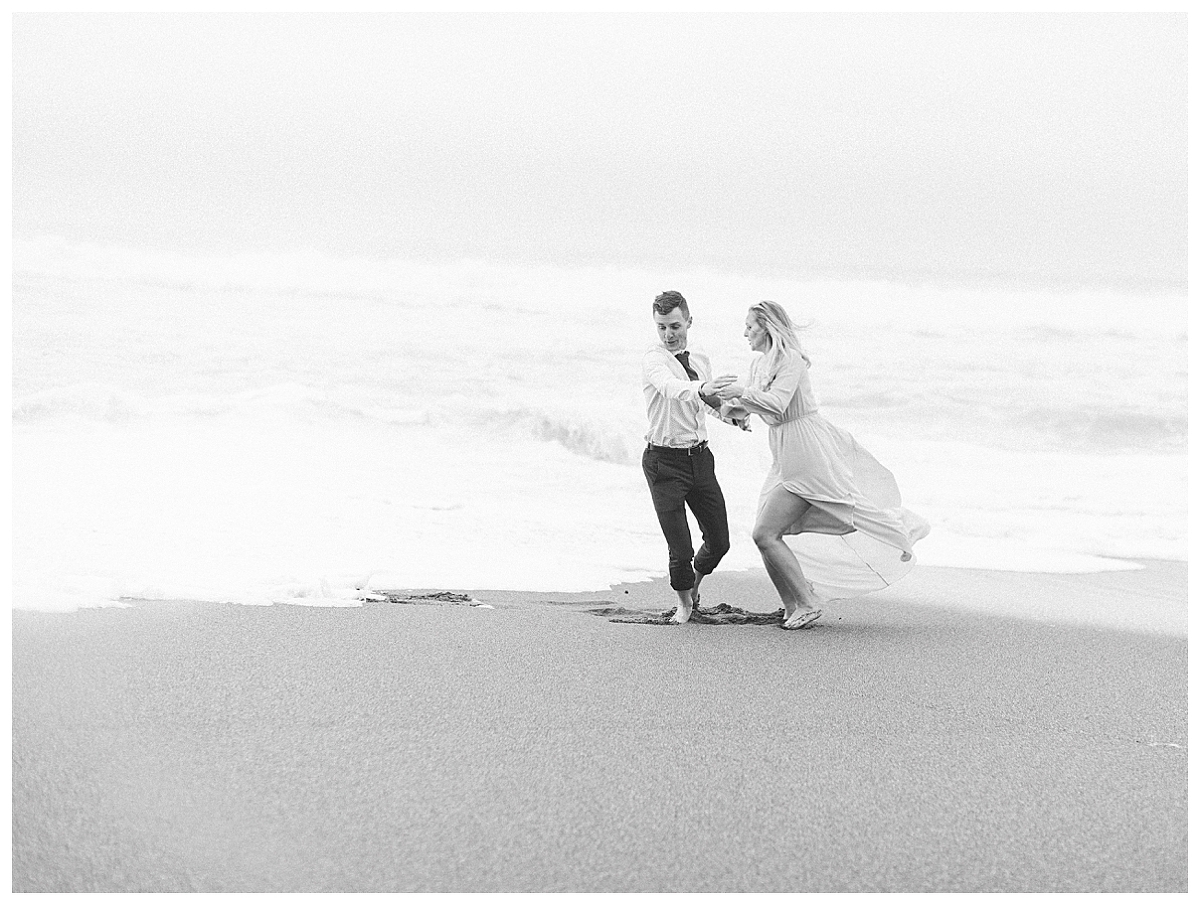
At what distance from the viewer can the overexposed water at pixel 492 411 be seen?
991cm

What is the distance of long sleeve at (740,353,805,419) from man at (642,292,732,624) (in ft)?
0.72

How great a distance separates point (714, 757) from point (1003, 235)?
2188cm

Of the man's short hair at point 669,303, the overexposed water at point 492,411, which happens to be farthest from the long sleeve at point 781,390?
the overexposed water at point 492,411

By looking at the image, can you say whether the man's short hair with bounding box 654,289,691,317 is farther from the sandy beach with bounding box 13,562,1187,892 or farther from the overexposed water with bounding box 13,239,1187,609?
the overexposed water with bounding box 13,239,1187,609

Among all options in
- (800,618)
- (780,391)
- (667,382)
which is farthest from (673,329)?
(800,618)

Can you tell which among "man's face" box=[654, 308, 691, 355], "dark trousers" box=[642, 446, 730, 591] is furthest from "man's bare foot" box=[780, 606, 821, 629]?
"man's face" box=[654, 308, 691, 355]

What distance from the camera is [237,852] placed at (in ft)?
8.80

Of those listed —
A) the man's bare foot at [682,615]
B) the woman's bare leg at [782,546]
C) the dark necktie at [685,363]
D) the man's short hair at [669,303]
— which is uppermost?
the man's short hair at [669,303]

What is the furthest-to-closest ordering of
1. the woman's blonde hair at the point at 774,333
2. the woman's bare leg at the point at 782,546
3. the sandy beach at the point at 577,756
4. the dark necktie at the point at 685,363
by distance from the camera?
the dark necktie at the point at 685,363
the woman's bare leg at the point at 782,546
the woman's blonde hair at the point at 774,333
the sandy beach at the point at 577,756

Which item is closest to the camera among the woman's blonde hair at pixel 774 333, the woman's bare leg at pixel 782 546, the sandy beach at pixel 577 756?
the sandy beach at pixel 577 756

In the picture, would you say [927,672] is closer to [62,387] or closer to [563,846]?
[563,846]

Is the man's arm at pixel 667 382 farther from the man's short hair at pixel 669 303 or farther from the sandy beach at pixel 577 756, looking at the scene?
the sandy beach at pixel 577 756

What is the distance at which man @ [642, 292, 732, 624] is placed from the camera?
5.23m

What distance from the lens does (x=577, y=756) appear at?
3314 mm
